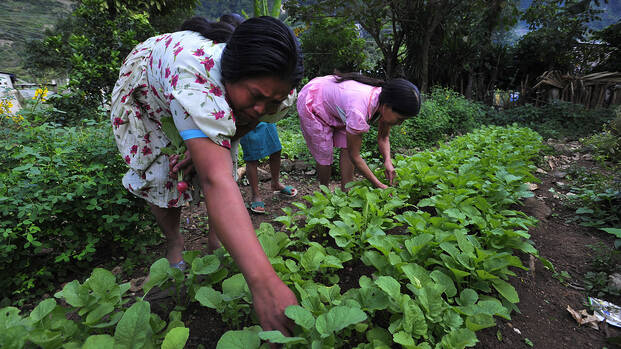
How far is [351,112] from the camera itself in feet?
8.20

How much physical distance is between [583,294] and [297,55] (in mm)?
2000

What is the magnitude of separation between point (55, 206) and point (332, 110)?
221 centimetres

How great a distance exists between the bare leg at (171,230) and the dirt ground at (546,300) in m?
0.64

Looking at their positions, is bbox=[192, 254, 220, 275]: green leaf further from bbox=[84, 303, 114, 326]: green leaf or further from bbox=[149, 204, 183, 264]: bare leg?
bbox=[149, 204, 183, 264]: bare leg

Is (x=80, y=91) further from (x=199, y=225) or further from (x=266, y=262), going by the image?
(x=266, y=262)

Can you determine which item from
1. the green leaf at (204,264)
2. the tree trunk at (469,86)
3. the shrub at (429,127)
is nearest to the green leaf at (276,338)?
the green leaf at (204,264)

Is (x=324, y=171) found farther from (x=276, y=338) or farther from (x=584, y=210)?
(x=276, y=338)

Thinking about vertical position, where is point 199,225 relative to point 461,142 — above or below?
below

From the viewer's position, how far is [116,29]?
4.30 meters

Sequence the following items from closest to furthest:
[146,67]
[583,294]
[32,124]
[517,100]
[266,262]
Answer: [266,262], [146,67], [583,294], [32,124], [517,100]

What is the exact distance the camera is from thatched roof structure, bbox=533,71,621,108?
31.7ft

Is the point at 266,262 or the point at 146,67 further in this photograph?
the point at 146,67

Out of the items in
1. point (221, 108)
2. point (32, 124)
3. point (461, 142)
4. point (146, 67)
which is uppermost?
point (146, 67)

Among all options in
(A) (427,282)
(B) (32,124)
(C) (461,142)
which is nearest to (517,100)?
(C) (461,142)
